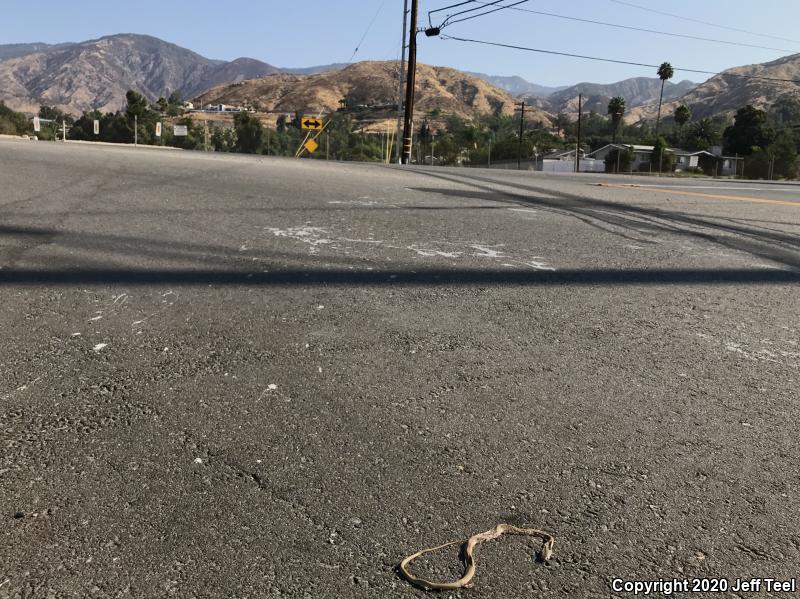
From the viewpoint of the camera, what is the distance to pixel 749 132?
3492 inches

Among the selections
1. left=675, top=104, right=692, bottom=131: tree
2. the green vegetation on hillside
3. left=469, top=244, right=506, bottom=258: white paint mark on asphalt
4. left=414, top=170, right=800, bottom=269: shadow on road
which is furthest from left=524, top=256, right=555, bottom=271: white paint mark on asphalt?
left=675, top=104, right=692, bottom=131: tree

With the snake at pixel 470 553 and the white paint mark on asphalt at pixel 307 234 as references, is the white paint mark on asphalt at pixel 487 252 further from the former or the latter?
the snake at pixel 470 553

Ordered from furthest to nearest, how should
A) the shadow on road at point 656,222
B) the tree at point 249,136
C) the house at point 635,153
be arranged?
the house at point 635,153
the tree at point 249,136
the shadow on road at point 656,222

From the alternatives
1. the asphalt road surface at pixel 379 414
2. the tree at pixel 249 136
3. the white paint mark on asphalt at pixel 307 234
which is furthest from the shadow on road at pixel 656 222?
the tree at pixel 249 136

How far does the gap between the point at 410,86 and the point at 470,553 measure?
34.3 m

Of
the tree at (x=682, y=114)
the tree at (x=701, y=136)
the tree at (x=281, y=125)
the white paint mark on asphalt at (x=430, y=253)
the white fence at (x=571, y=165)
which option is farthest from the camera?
the tree at (x=682, y=114)

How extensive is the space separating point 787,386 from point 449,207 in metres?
6.49

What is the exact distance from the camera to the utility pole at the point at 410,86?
34.1m

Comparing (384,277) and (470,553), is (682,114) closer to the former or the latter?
(384,277)

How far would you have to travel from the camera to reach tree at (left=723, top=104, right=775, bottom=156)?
8607cm

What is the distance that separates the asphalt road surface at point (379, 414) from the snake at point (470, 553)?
0.04 metres

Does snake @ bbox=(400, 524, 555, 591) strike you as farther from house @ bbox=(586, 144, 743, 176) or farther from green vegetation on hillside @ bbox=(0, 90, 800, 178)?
house @ bbox=(586, 144, 743, 176)

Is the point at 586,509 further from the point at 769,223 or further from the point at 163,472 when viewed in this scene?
the point at 769,223

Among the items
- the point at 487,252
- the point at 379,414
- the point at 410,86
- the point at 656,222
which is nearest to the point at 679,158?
the point at 410,86
